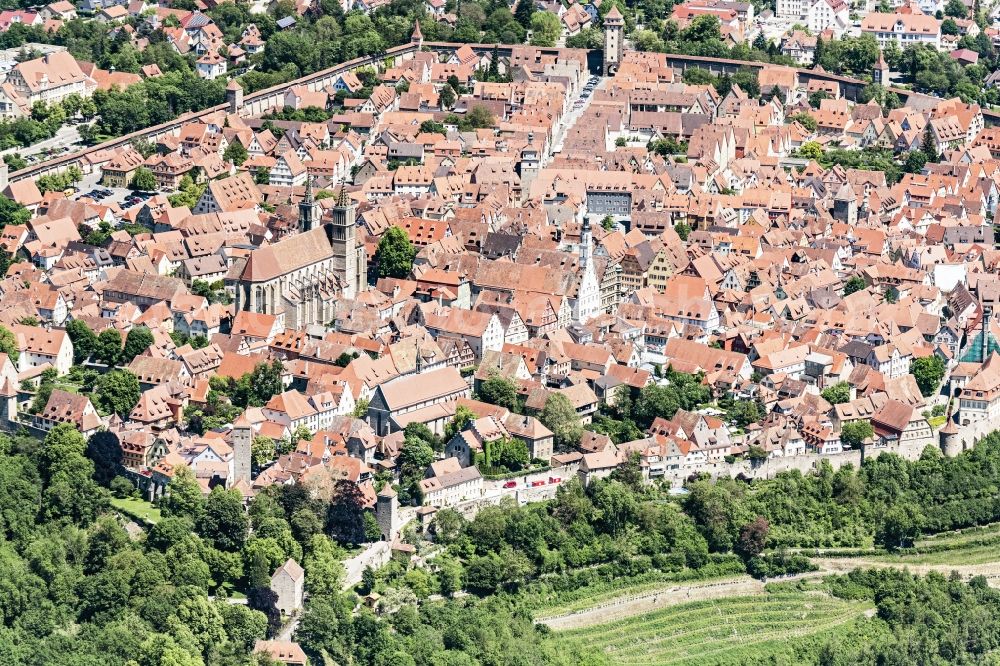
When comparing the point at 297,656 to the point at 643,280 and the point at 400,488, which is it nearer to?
the point at 400,488

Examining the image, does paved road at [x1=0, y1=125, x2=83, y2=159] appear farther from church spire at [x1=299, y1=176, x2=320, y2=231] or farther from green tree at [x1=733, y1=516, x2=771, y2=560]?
green tree at [x1=733, y1=516, x2=771, y2=560]

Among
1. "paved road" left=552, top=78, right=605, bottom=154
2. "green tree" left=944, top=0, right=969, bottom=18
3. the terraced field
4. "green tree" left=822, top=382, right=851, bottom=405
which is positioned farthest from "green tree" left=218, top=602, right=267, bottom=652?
"green tree" left=944, top=0, right=969, bottom=18

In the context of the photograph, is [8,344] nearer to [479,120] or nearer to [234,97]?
[479,120]

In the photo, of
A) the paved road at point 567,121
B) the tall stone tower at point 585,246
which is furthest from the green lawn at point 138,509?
the paved road at point 567,121

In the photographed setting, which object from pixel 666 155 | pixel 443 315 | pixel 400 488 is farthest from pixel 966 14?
pixel 400 488

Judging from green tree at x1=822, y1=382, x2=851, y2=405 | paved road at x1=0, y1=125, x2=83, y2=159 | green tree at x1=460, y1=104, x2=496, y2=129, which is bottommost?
paved road at x1=0, y1=125, x2=83, y2=159

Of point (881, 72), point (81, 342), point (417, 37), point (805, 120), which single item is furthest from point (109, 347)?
point (881, 72)
